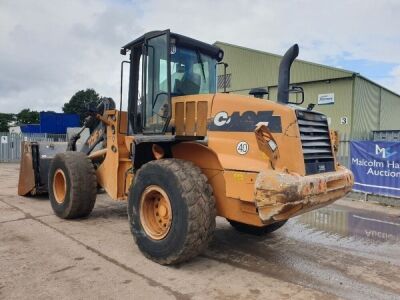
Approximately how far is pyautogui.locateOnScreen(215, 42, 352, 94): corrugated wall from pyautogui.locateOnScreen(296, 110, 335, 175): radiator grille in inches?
807

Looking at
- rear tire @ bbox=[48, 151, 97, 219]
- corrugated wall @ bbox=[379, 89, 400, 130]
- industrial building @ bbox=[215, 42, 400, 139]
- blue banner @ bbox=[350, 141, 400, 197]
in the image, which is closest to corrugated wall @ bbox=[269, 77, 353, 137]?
industrial building @ bbox=[215, 42, 400, 139]

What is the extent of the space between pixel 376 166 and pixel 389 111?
2124cm

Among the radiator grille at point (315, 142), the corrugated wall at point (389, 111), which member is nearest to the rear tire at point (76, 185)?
the radiator grille at point (315, 142)

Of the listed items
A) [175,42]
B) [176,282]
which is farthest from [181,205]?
[175,42]

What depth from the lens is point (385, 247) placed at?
6.04 m

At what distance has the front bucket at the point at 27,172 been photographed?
906 cm

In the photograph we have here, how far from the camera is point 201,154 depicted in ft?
16.5

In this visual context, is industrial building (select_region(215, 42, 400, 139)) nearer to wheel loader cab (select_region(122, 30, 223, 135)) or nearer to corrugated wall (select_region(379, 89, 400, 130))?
corrugated wall (select_region(379, 89, 400, 130))

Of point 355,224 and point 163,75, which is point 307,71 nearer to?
point 355,224

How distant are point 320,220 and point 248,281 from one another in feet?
13.3

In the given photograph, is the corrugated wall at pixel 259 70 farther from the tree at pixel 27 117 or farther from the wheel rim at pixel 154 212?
the tree at pixel 27 117

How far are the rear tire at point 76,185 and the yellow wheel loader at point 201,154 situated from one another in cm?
45

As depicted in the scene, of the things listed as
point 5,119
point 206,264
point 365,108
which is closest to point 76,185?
point 206,264

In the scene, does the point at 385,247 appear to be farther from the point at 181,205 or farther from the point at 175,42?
the point at 175,42
